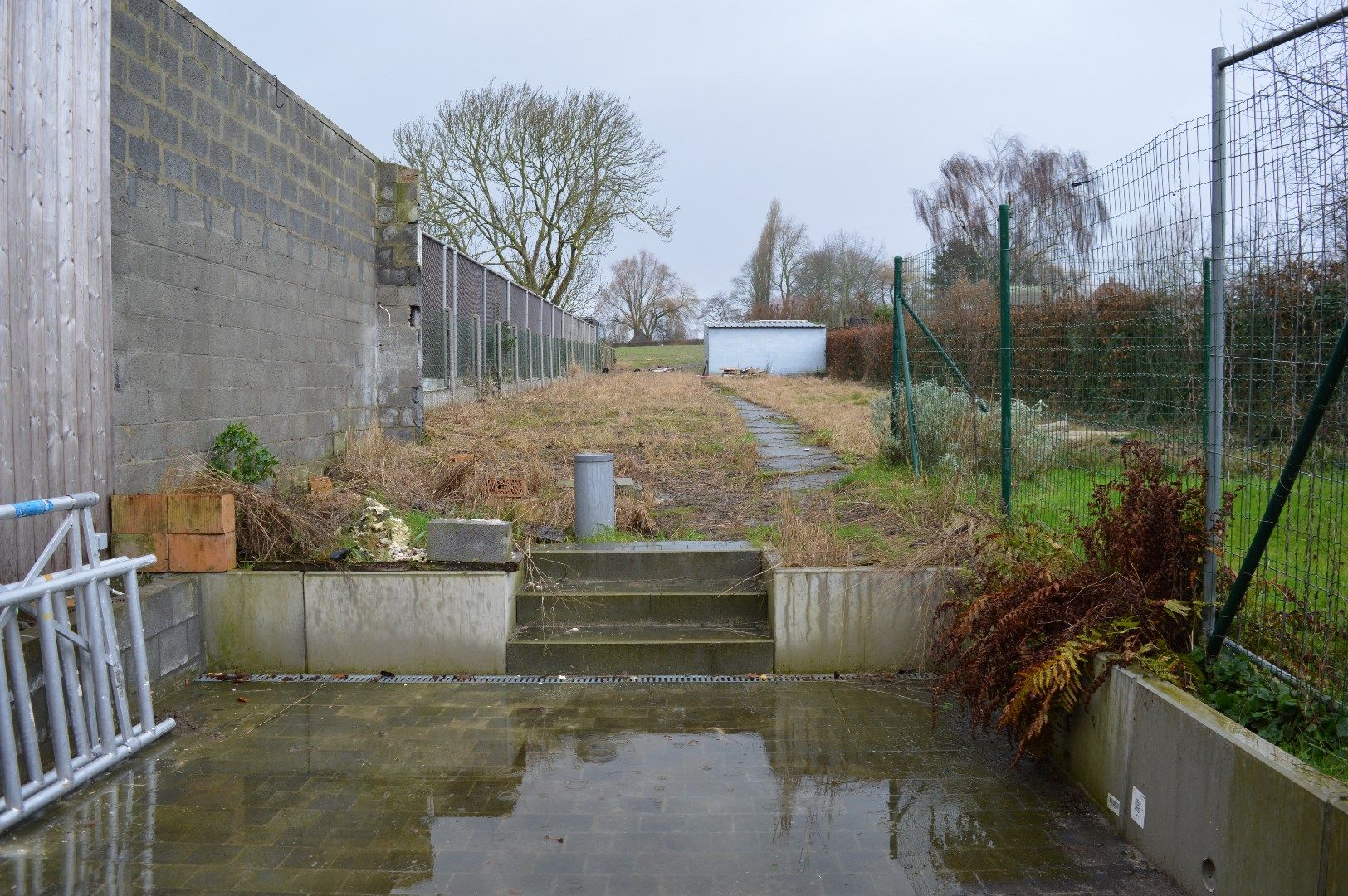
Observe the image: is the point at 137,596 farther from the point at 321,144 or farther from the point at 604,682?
the point at 321,144

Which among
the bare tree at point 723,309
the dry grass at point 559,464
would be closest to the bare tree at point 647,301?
the bare tree at point 723,309

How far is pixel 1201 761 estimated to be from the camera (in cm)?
336

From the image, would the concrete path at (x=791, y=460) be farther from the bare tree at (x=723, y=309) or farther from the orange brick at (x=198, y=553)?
the bare tree at (x=723, y=309)

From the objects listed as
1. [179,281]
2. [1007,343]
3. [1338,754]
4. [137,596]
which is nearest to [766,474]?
[1007,343]

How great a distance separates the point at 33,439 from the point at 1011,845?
4.59 m

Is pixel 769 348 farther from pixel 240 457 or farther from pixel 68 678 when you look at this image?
pixel 68 678

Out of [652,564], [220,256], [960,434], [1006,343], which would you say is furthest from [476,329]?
[1006,343]

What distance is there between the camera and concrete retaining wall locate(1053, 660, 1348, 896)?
2.79m

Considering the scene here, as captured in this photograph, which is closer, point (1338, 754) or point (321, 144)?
point (1338, 754)

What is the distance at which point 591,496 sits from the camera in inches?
285

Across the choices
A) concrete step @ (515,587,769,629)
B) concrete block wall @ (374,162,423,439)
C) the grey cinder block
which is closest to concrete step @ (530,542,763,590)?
concrete step @ (515,587,769,629)

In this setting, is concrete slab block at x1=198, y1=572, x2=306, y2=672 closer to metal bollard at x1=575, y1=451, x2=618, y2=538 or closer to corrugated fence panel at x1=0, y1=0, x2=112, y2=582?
corrugated fence panel at x1=0, y1=0, x2=112, y2=582

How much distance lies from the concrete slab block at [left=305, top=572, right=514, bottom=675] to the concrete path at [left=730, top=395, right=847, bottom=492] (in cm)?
341

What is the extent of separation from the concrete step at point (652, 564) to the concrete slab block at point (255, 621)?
60.1 inches
